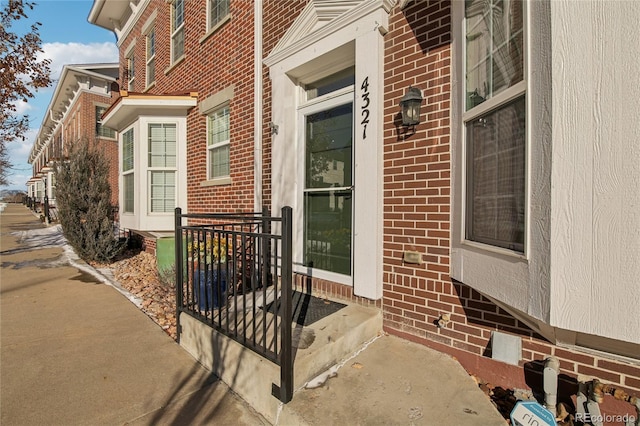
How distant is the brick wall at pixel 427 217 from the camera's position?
8.15 feet

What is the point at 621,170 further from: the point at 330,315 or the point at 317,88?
the point at 317,88

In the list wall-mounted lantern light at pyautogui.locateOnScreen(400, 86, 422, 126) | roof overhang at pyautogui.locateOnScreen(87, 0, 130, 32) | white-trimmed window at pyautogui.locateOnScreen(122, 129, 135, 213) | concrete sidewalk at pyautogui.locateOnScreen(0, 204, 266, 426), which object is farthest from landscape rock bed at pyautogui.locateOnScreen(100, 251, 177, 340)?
roof overhang at pyautogui.locateOnScreen(87, 0, 130, 32)

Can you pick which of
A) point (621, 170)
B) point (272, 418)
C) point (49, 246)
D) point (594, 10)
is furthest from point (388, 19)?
point (49, 246)

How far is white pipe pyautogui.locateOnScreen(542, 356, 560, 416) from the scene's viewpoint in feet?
6.65

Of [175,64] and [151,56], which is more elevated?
[151,56]

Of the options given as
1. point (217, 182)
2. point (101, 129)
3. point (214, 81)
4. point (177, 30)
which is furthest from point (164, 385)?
point (101, 129)

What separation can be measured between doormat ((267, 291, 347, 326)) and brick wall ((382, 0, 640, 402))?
550 millimetres

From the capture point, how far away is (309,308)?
10.8 feet

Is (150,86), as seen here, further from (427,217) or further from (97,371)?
(427,217)

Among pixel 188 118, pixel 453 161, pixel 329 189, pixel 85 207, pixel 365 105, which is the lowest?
pixel 85 207

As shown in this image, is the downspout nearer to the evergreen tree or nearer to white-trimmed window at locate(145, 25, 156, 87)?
the evergreen tree

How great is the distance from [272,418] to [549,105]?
7.95 feet

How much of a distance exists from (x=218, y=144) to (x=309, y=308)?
378 cm

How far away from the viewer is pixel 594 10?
56.2 inches
